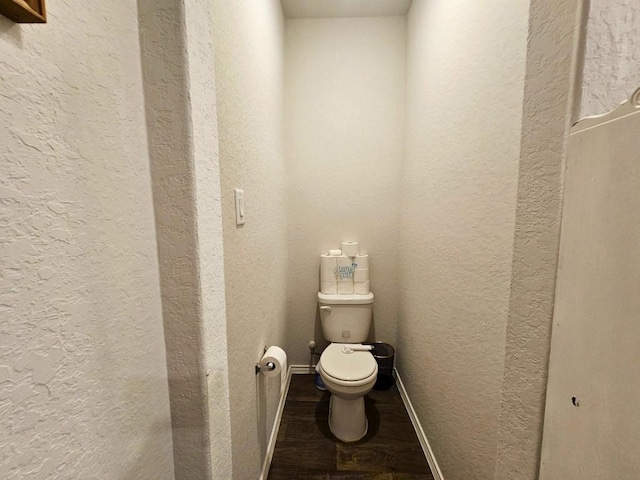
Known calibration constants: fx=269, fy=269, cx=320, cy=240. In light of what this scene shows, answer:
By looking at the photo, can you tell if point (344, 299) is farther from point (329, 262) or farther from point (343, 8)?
point (343, 8)

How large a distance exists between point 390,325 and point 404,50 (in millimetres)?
1934

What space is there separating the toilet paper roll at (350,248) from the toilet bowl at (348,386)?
0.65 m

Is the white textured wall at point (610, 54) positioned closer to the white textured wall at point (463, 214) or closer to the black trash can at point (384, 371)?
the white textured wall at point (463, 214)

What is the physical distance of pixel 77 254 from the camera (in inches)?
15.6

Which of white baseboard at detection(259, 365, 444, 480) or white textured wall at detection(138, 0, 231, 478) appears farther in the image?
white baseboard at detection(259, 365, 444, 480)

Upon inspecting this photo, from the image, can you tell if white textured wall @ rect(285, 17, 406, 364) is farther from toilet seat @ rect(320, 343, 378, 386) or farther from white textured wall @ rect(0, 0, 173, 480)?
white textured wall @ rect(0, 0, 173, 480)

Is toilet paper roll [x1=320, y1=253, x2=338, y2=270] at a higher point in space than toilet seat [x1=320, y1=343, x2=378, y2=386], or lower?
higher

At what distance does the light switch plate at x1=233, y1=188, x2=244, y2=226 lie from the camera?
2.91 ft

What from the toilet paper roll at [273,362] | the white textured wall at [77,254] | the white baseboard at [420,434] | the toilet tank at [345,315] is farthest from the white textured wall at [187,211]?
the toilet tank at [345,315]

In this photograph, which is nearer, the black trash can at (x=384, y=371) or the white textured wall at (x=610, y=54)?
the white textured wall at (x=610, y=54)

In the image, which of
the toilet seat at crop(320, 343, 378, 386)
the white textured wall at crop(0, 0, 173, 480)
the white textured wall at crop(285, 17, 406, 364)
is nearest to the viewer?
the white textured wall at crop(0, 0, 173, 480)

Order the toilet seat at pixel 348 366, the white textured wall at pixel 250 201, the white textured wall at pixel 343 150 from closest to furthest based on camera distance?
the white textured wall at pixel 250 201, the toilet seat at pixel 348 366, the white textured wall at pixel 343 150

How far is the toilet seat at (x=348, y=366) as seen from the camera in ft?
4.52

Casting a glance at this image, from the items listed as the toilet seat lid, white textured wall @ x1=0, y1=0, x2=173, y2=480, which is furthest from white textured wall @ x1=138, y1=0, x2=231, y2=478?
the toilet seat lid
